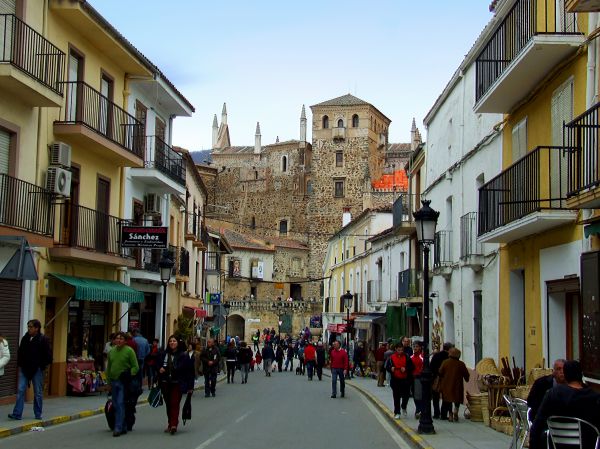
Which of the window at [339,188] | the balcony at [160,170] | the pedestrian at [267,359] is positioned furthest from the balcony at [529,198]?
the window at [339,188]

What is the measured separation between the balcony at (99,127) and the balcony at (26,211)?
2271mm

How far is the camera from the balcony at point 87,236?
2066 centimetres

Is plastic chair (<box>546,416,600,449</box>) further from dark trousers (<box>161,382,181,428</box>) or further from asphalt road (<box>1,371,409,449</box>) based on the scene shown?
dark trousers (<box>161,382,181,428</box>)

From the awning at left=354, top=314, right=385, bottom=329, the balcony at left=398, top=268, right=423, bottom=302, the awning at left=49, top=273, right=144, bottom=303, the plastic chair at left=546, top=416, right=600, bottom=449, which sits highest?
the balcony at left=398, top=268, right=423, bottom=302

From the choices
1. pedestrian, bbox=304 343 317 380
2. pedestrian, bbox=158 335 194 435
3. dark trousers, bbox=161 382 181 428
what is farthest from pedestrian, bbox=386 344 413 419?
pedestrian, bbox=304 343 317 380

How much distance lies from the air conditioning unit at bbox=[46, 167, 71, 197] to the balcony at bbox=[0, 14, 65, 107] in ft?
5.31

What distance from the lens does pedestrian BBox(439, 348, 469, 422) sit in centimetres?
1658

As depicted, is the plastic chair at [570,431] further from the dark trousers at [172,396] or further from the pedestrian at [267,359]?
the pedestrian at [267,359]

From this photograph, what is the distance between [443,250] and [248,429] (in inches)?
426

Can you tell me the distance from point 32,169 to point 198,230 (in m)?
23.4

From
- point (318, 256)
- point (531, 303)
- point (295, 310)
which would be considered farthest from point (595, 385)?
point (318, 256)

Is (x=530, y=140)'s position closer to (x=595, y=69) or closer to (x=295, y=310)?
(x=595, y=69)

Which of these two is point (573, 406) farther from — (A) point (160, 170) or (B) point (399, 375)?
(A) point (160, 170)

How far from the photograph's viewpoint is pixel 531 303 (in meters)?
16.1
